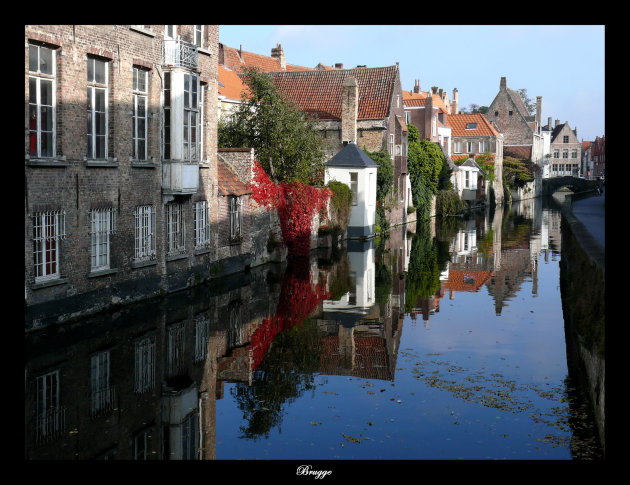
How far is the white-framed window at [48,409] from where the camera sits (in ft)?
30.1

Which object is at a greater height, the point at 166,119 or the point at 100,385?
the point at 166,119

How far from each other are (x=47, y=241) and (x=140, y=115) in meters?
4.71

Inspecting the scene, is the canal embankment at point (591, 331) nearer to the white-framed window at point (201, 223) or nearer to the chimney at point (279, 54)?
the white-framed window at point (201, 223)

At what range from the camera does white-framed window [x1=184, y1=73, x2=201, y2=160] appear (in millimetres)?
20031

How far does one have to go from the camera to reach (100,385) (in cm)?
1121

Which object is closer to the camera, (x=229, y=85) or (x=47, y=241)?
(x=47, y=241)

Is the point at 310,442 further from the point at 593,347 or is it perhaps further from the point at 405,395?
the point at 593,347

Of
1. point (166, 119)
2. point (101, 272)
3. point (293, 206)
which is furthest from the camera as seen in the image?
point (293, 206)

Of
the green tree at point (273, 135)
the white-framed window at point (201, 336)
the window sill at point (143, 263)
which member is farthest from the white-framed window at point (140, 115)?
the green tree at point (273, 135)

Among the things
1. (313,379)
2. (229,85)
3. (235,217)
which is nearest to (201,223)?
(235,217)

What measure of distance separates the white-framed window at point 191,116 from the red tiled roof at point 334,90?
22240 mm

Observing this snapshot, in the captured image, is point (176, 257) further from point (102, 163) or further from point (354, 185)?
point (354, 185)

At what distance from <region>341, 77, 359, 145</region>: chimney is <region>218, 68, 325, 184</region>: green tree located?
10345 mm

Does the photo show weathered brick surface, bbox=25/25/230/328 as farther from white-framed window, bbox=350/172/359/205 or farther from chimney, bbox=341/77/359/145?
chimney, bbox=341/77/359/145
